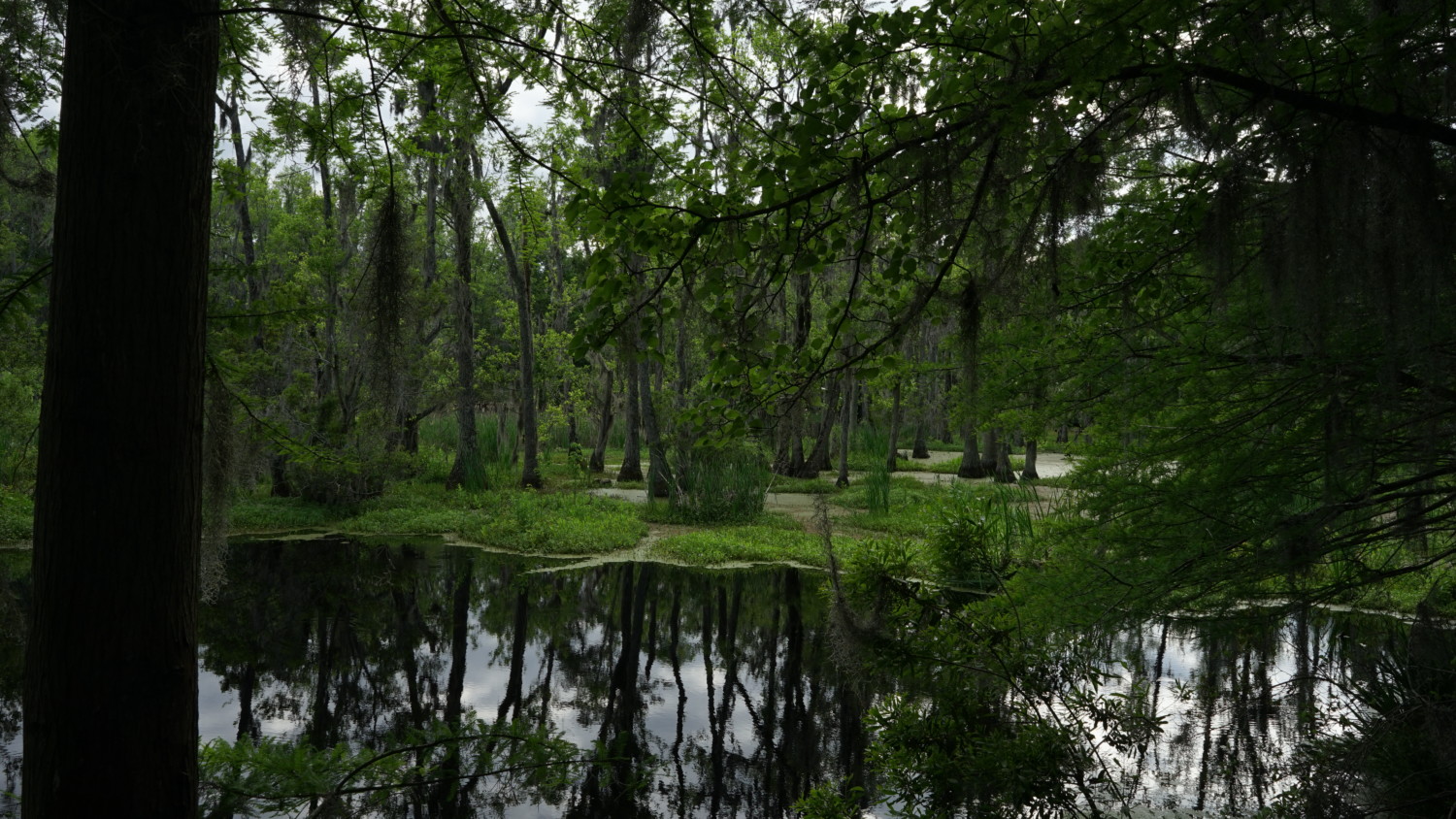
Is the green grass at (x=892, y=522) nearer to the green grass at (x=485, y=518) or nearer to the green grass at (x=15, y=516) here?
the green grass at (x=485, y=518)

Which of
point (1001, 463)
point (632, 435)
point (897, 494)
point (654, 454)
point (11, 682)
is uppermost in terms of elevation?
point (632, 435)

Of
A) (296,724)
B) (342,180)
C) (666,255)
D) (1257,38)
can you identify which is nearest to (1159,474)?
(1257,38)

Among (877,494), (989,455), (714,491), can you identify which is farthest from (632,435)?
(989,455)

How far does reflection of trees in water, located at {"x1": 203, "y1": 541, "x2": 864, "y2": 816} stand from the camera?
5.02 metres

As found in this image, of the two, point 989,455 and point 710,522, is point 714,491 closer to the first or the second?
point 710,522

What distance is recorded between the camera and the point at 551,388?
23.5 metres

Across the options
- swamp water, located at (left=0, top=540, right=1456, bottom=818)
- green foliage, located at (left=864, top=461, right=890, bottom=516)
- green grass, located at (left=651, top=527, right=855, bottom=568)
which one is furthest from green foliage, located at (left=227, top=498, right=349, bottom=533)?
green foliage, located at (left=864, top=461, right=890, bottom=516)

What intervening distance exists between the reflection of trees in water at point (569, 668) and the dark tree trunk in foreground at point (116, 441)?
1.31 metres

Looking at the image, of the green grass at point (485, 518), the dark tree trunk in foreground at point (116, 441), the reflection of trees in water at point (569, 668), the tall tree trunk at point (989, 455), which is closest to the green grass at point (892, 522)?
the reflection of trees in water at point (569, 668)

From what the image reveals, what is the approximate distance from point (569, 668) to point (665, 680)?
2.64ft

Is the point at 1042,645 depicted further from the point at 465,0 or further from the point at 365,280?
the point at 465,0

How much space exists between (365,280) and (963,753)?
3497 mm

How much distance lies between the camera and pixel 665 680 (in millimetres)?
6723

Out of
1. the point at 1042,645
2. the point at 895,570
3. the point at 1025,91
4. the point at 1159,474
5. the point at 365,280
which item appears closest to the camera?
the point at 1025,91
